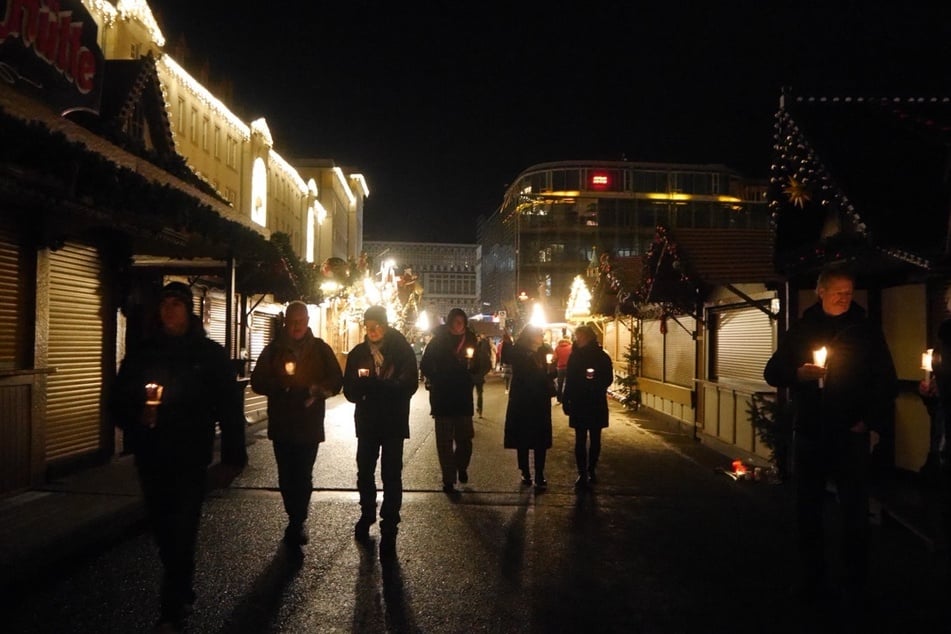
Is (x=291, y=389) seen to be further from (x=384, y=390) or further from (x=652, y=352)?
(x=652, y=352)

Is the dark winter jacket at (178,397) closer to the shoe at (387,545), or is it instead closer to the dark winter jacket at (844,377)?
the shoe at (387,545)

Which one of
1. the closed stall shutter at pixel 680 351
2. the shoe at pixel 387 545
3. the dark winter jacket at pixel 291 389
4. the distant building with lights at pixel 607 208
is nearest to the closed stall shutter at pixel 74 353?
the dark winter jacket at pixel 291 389

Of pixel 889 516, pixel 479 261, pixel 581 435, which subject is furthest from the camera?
pixel 479 261

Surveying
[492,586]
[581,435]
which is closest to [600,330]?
[581,435]

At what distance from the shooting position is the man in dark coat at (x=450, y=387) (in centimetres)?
809

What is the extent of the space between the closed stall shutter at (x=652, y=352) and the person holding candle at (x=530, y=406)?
9614 mm

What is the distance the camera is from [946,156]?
26.1 ft

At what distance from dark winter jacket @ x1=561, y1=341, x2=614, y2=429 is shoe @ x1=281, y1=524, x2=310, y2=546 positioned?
12.6ft

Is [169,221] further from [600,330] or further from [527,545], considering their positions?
[600,330]

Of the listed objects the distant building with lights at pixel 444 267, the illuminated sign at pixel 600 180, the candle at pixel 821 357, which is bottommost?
the candle at pixel 821 357

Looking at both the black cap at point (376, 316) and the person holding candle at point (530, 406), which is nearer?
the black cap at point (376, 316)

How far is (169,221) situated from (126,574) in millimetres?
4070

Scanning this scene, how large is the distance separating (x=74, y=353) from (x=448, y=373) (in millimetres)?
4642

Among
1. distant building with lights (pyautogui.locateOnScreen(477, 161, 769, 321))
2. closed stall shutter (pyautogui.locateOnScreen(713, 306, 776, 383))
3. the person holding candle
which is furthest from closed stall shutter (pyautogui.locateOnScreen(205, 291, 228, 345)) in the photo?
distant building with lights (pyautogui.locateOnScreen(477, 161, 769, 321))
